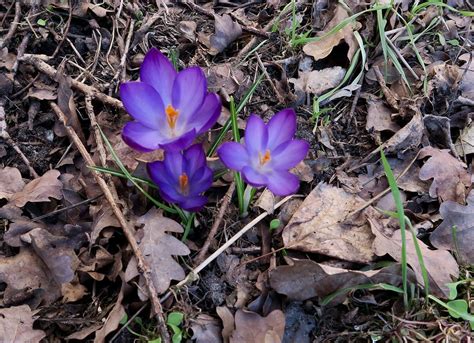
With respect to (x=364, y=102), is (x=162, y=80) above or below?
above

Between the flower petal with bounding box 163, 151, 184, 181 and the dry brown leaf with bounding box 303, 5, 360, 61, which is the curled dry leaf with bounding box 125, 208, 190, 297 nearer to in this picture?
the flower petal with bounding box 163, 151, 184, 181

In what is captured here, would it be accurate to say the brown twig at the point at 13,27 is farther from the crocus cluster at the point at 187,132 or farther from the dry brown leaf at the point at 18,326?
the dry brown leaf at the point at 18,326

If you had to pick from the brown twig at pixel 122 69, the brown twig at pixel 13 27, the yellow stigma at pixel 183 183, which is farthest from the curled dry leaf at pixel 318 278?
the brown twig at pixel 13 27

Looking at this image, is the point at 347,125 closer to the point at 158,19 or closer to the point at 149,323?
the point at 158,19

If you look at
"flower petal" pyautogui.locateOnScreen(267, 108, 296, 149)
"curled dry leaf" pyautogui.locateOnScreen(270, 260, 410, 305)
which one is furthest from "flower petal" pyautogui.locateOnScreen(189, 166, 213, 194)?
"curled dry leaf" pyautogui.locateOnScreen(270, 260, 410, 305)

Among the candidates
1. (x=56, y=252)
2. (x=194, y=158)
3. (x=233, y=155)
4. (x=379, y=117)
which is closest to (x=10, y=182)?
(x=56, y=252)

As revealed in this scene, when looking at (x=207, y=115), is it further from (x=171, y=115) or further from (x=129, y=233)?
(x=129, y=233)

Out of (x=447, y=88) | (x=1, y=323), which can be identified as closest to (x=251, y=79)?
(x=447, y=88)
